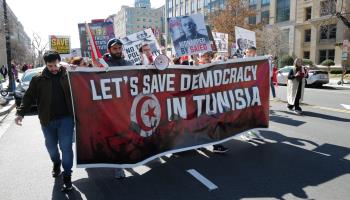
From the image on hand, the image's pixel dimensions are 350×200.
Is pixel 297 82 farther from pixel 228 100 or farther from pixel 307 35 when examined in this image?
pixel 307 35

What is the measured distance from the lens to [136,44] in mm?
8492

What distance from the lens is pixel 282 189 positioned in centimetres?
465

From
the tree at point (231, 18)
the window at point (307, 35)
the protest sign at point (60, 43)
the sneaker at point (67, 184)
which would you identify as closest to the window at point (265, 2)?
the window at point (307, 35)

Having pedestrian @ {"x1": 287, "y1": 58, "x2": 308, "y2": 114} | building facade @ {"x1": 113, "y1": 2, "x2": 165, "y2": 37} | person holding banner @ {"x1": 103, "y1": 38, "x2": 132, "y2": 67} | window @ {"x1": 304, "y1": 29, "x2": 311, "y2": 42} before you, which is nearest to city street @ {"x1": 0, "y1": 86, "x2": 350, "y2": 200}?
person holding banner @ {"x1": 103, "y1": 38, "x2": 132, "y2": 67}

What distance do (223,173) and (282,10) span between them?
50.1 m

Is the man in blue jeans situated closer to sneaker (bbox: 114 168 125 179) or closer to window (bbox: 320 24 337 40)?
sneaker (bbox: 114 168 125 179)

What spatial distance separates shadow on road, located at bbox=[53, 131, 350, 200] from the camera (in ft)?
15.1

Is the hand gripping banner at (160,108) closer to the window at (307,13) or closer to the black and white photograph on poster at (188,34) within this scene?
the black and white photograph on poster at (188,34)

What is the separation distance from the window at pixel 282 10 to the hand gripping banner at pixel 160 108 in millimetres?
46902

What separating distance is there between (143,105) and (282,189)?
2304mm

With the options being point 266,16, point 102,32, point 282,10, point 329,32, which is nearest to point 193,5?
point 266,16

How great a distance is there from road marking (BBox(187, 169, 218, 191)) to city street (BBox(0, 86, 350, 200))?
0.08 m

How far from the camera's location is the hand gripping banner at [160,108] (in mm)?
4898

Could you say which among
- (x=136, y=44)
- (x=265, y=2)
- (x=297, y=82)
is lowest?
(x=297, y=82)
